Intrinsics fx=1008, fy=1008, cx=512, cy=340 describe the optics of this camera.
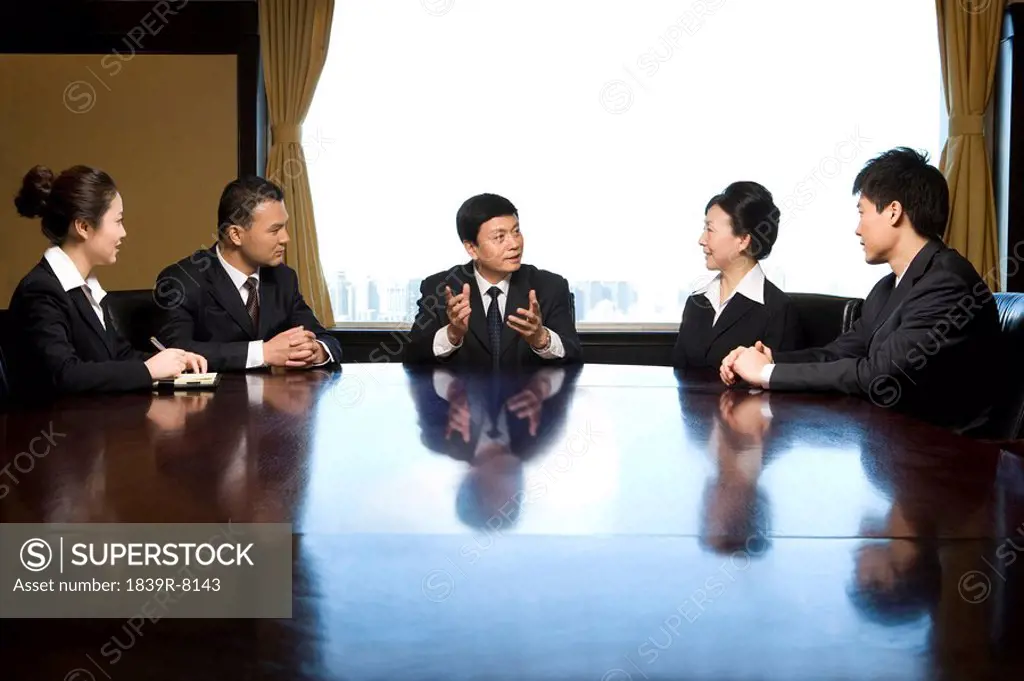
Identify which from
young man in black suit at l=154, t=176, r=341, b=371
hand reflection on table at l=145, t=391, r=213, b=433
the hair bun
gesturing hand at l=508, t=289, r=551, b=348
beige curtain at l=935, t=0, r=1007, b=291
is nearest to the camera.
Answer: hand reflection on table at l=145, t=391, r=213, b=433

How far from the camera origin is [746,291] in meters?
3.51

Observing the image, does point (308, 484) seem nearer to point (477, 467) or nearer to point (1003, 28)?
point (477, 467)

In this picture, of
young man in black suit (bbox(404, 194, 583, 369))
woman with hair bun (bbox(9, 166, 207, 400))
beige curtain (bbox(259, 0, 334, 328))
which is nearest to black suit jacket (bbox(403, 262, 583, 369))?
young man in black suit (bbox(404, 194, 583, 369))

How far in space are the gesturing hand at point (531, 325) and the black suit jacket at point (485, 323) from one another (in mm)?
140

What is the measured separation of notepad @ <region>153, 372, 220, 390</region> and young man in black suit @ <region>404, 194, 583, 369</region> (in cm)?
98

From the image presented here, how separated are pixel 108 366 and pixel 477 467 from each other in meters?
1.40

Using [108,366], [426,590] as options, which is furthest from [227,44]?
[426,590]

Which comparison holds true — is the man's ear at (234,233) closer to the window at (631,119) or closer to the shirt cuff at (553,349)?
the shirt cuff at (553,349)

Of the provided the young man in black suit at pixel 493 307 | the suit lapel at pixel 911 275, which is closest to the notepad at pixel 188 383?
the young man in black suit at pixel 493 307

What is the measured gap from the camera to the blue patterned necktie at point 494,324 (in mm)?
3590

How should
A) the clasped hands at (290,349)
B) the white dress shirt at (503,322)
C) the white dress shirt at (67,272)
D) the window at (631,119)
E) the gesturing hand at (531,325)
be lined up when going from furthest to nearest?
1. the window at (631,119)
2. the white dress shirt at (503,322)
3. the gesturing hand at (531,325)
4. the clasped hands at (290,349)
5. the white dress shirt at (67,272)

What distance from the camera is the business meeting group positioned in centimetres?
261

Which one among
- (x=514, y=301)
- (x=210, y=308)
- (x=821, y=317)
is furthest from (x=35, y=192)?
(x=821, y=317)

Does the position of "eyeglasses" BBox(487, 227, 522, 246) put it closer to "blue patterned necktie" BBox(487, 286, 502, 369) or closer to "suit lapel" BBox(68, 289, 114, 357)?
"blue patterned necktie" BBox(487, 286, 502, 369)
